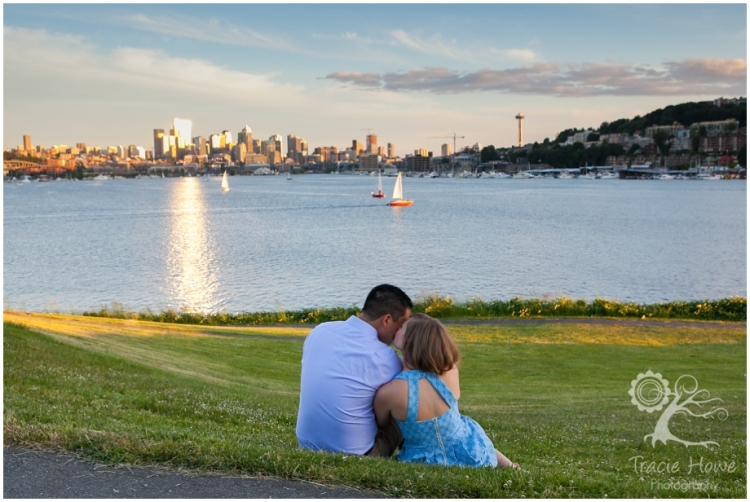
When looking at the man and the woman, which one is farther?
the man

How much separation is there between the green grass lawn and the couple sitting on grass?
0.28 m

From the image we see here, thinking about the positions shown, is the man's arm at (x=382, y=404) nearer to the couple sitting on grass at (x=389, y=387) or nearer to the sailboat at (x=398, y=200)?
the couple sitting on grass at (x=389, y=387)

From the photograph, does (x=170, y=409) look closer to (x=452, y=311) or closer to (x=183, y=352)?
(x=183, y=352)

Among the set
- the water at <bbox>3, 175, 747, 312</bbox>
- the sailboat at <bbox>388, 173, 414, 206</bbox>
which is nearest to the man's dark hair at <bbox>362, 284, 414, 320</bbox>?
the water at <bbox>3, 175, 747, 312</bbox>

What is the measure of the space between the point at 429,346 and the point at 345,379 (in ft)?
2.38

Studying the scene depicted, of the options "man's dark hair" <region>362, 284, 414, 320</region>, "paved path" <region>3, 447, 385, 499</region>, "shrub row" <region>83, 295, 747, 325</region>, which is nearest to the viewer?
"paved path" <region>3, 447, 385, 499</region>

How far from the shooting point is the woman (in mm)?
5160

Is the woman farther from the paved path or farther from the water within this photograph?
the water

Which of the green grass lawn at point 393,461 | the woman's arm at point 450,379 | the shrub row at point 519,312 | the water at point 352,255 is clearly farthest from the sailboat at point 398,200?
the woman's arm at point 450,379

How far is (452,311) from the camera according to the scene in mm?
28812

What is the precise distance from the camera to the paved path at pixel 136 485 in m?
4.80

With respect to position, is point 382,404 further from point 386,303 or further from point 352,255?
point 352,255

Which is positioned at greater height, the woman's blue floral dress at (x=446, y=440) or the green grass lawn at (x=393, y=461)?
the woman's blue floral dress at (x=446, y=440)

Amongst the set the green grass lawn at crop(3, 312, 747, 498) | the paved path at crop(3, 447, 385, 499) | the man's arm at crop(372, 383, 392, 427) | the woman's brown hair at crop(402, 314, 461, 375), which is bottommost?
the green grass lawn at crop(3, 312, 747, 498)
